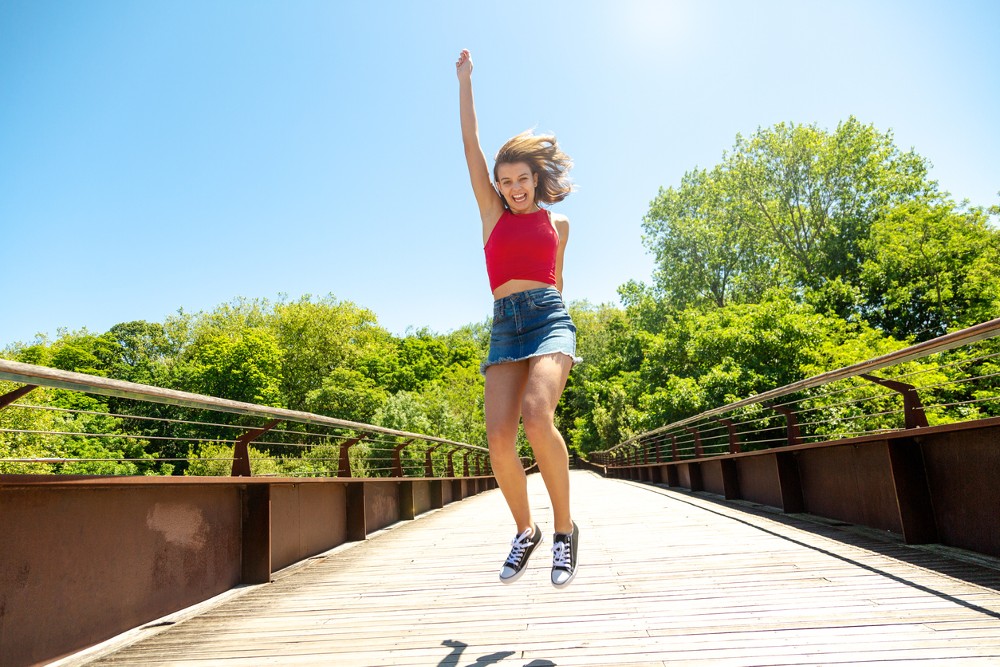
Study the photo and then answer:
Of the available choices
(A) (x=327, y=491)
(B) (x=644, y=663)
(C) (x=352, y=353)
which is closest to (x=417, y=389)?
(C) (x=352, y=353)

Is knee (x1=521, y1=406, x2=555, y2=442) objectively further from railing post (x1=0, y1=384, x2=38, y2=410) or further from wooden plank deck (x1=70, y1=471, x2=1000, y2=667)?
railing post (x1=0, y1=384, x2=38, y2=410)

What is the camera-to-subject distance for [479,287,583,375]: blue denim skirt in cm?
247

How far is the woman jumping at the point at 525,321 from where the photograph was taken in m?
2.35

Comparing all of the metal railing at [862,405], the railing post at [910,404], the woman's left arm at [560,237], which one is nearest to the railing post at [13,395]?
the woman's left arm at [560,237]

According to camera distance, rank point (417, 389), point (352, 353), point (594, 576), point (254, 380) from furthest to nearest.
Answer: point (417, 389)
point (352, 353)
point (254, 380)
point (594, 576)

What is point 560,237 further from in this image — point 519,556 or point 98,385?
point 98,385

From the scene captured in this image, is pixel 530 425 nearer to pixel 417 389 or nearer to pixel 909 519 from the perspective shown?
pixel 909 519

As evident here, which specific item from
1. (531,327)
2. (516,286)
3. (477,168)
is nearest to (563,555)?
(531,327)

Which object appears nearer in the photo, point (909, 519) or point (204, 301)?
point (909, 519)

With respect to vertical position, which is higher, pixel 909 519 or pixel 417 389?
pixel 417 389

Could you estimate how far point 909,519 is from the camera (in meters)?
3.56

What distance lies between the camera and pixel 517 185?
269cm

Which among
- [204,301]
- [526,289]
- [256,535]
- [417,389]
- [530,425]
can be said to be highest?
[204,301]

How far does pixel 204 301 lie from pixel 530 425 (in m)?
56.0
